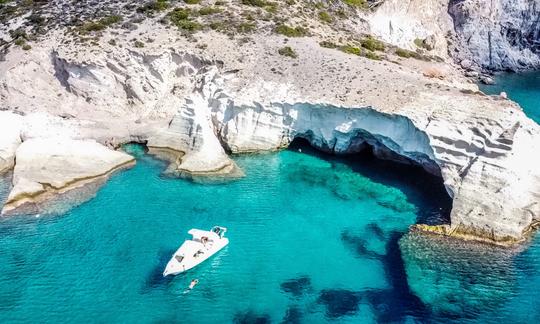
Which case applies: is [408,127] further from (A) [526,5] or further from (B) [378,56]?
(A) [526,5]

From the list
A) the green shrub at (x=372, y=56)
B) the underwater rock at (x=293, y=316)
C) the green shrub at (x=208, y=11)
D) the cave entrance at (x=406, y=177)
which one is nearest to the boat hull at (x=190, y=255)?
the underwater rock at (x=293, y=316)

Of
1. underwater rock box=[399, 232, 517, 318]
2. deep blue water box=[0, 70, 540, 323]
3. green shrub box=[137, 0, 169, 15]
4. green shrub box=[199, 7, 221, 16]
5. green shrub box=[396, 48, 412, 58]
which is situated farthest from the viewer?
green shrub box=[137, 0, 169, 15]

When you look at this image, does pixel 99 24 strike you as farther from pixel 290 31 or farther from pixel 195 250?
pixel 195 250

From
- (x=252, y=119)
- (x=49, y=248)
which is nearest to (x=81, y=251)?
(x=49, y=248)

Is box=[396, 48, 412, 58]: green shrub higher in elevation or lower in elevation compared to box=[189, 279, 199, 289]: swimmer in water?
higher

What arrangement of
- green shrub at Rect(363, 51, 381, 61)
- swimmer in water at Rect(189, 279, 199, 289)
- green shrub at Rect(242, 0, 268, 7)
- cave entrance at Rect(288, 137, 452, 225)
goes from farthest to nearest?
green shrub at Rect(242, 0, 268, 7)
green shrub at Rect(363, 51, 381, 61)
cave entrance at Rect(288, 137, 452, 225)
swimmer in water at Rect(189, 279, 199, 289)

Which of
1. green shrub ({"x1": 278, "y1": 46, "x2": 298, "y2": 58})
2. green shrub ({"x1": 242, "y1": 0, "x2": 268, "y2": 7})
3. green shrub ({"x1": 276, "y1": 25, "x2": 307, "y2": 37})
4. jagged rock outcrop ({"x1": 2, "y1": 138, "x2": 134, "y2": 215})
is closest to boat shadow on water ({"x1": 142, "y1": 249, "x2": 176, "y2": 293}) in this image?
jagged rock outcrop ({"x1": 2, "y1": 138, "x2": 134, "y2": 215})

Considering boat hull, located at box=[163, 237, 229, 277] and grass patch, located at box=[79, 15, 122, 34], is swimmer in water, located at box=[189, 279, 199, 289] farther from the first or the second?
grass patch, located at box=[79, 15, 122, 34]
